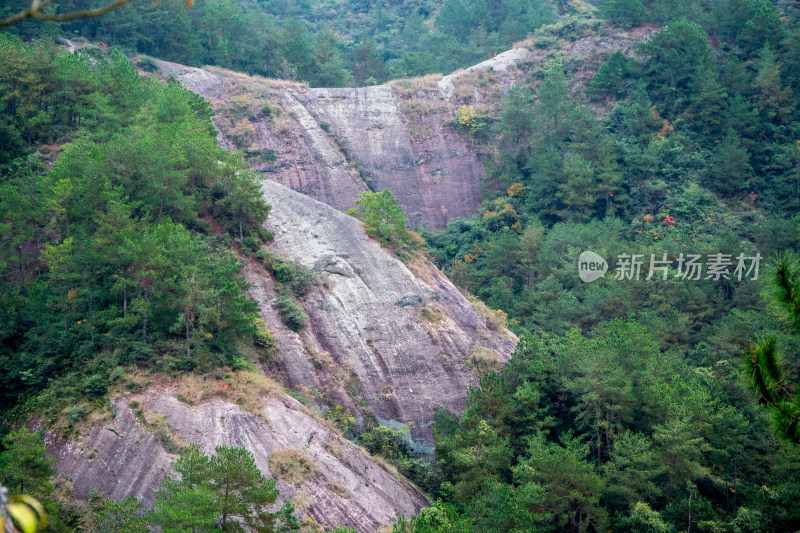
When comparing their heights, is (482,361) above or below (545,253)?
below

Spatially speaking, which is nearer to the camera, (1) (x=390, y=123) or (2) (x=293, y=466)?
(2) (x=293, y=466)

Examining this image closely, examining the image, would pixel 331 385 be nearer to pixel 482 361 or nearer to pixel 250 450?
pixel 250 450

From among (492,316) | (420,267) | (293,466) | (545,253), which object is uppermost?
(545,253)

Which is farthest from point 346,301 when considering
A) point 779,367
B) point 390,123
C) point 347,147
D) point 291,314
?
point 390,123

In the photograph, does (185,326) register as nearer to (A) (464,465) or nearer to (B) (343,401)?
(B) (343,401)

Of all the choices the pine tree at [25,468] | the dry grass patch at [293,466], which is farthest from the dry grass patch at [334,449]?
the pine tree at [25,468]

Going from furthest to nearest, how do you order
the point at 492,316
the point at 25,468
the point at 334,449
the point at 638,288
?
the point at 492,316 < the point at 638,288 < the point at 334,449 < the point at 25,468

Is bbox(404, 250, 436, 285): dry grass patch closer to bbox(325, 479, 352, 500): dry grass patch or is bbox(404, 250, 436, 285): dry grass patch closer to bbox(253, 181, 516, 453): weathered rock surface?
bbox(253, 181, 516, 453): weathered rock surface
